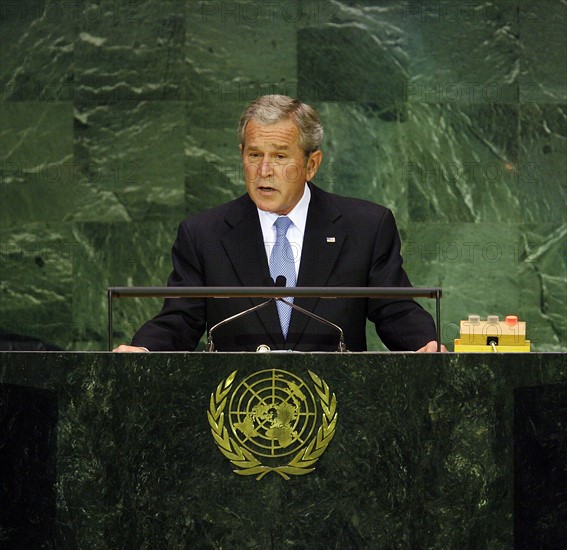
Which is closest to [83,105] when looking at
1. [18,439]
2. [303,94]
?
[303,94]

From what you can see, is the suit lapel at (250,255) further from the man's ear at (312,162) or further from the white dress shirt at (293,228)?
the man's ear at (312,162)

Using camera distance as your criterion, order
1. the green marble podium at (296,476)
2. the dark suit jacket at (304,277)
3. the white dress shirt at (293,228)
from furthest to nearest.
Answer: the white dress shirt at (293,228)
the dark suit jacket at (304,277)
the green marble podium at (296,476)

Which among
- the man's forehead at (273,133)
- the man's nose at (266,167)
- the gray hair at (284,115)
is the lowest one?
the man's nose at (266,167)

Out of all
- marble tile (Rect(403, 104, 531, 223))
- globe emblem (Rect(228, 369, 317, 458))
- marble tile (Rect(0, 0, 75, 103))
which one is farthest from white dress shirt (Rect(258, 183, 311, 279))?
marble tile (Rect(0, 0, 75, 103))

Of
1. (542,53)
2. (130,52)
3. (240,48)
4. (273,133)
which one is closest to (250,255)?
(273,133)

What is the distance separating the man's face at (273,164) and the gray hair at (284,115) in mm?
21

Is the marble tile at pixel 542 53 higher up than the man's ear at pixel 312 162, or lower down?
higher up

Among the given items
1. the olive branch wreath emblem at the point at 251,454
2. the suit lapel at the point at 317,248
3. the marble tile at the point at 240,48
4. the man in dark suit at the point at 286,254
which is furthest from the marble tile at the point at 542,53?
the olive branch wreath emblem at the point at 251,454

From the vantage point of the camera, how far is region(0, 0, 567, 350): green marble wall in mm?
7164

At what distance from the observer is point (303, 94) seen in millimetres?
7168

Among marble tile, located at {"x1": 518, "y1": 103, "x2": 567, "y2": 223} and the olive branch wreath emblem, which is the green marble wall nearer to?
marble tile, located at {"x1": 518, "y1": 103, "x2": 567, "y2": 223}

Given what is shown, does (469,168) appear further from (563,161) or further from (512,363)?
(512,363)

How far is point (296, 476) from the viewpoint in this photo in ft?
12.0

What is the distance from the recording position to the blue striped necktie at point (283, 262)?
487 centimetres
